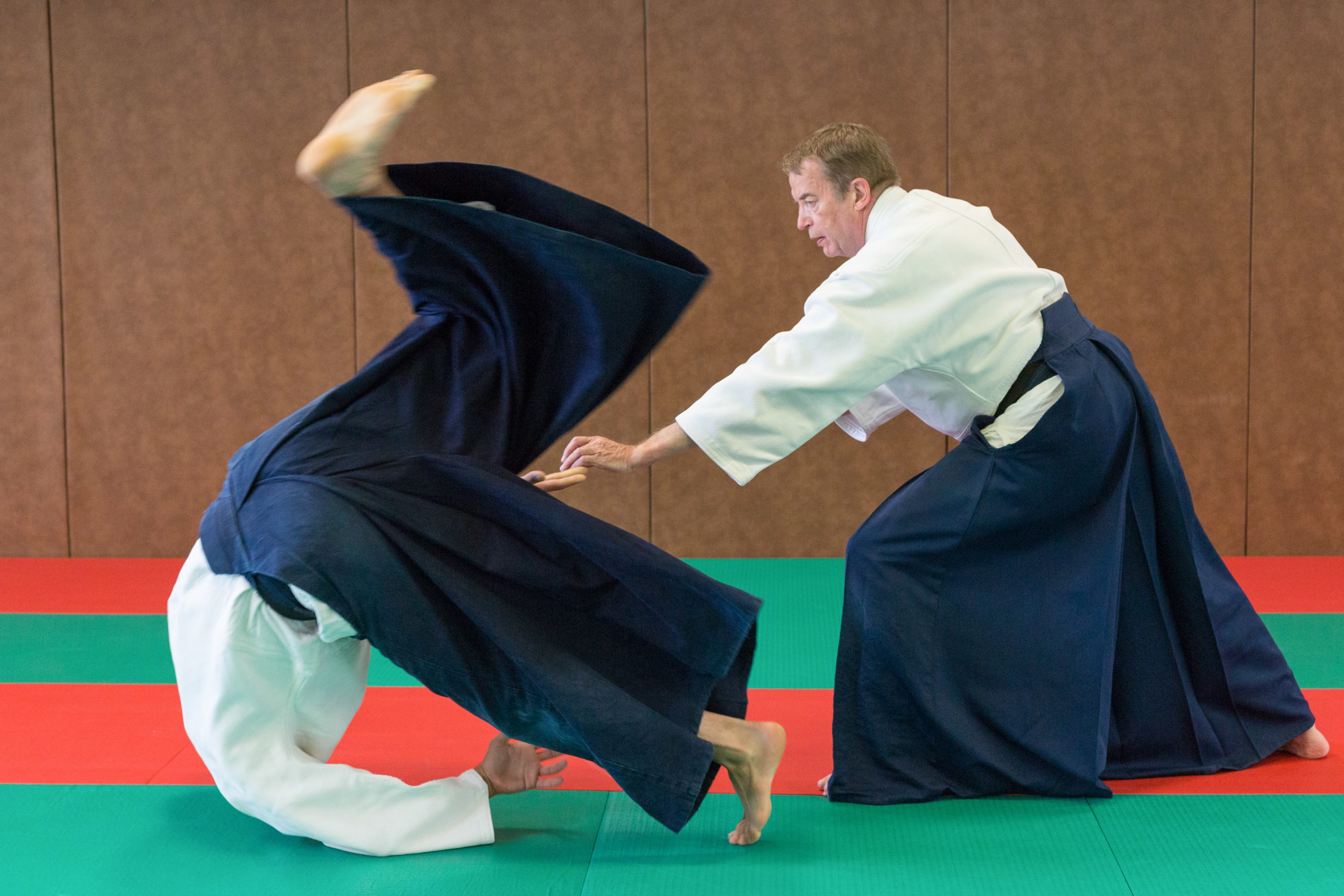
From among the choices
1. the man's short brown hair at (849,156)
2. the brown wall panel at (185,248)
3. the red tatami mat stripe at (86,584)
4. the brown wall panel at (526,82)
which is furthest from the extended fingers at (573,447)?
the brown wall panel at (185,248)

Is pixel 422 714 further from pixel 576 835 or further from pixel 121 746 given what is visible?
pixel 576 835

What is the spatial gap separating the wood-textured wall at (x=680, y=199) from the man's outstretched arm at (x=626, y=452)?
2493mm

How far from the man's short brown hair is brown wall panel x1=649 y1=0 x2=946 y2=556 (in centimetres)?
219

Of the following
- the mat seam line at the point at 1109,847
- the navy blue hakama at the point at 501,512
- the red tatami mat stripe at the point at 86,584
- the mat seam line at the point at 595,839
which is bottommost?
the red tatami mat stripe at the point at 86,584

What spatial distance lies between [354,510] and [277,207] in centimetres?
320

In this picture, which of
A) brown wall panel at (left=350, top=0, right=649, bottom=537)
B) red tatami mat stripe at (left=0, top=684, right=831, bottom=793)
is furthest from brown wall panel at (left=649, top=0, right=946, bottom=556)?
red tatami mat stripe at (left=0, top=684, right=831, bottom=793)

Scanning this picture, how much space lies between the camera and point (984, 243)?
2.11 m

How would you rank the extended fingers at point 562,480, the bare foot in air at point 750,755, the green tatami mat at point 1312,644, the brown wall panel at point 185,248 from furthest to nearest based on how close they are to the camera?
the brown wall panel at point 185,248 < the green tatami mat at point 1312,644 < the extended fingers at point 562,480 < the bare foot in air at point 750,755

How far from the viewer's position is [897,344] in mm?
2035

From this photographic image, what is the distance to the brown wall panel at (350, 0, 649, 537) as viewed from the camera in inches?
176

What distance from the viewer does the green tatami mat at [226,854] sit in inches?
69.6

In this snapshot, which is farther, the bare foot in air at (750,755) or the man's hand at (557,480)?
the man's hand at (557,480)

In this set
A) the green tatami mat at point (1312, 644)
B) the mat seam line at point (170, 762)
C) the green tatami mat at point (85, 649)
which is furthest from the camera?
the green tatami mat at point (85, 649)

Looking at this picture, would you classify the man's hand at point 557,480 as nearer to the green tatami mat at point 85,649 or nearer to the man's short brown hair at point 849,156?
the man's short brown hair at point 849,156
